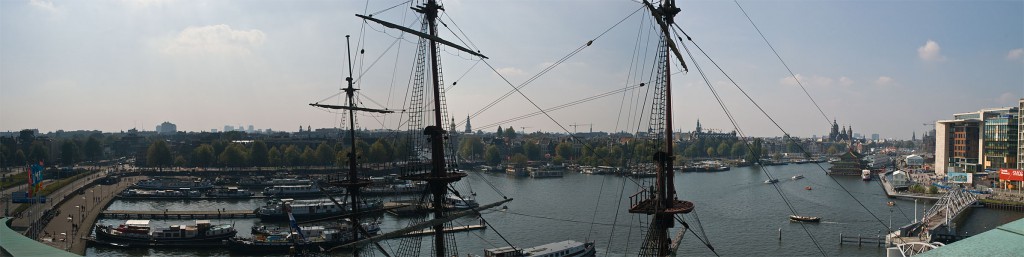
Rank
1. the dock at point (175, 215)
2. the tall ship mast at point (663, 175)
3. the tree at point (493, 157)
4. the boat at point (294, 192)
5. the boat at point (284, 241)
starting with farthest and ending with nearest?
the tree at point (493, 157), the boat at point (294, 192), the dock at point (175, 215), the boat at point (284, 241), the tall ship mast at point (663, 175)

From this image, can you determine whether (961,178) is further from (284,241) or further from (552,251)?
(284,241)

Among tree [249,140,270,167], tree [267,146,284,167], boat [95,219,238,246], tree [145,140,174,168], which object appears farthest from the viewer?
tree [249,140,270,167]

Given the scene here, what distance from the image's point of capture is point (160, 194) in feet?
125

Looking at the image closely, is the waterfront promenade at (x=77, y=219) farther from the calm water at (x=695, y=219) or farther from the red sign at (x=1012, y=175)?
the red sign at (x=1012, y=175)

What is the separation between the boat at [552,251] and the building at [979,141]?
3497 cm

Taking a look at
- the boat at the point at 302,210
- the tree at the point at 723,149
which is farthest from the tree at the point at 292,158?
the tree at the point at 723,149

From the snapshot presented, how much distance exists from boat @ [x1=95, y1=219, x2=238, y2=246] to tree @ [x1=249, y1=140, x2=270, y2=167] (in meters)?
31.6

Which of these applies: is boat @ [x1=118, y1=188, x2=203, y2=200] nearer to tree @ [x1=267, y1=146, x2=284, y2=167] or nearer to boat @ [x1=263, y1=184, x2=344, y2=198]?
boat @ [x1=263, y1=184, x2=344, y2=198]

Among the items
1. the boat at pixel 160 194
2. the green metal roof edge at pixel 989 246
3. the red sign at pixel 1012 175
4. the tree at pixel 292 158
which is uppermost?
the green metal roof edge at pixel 989 246

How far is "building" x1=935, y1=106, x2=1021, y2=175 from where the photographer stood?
1677 inches

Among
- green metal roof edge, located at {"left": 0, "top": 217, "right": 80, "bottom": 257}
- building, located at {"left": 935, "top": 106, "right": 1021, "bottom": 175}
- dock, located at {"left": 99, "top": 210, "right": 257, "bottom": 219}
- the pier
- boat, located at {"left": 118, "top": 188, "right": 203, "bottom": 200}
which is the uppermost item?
building, located at {"left": 935, "top": 106, "right": 1021, "bottom": 175}

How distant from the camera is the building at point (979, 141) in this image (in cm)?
4259

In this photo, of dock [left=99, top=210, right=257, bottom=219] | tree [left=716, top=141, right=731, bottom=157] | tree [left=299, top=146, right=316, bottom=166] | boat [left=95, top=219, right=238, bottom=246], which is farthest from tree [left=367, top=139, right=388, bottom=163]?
Result: tree [left=716, top=141, right=731, bottom=157]

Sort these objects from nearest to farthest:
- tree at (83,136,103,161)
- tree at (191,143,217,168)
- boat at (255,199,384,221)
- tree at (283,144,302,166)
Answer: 1. boat at (255,199,384,221)
2. tree at (191,143,217,168)
3. tree at (283,144,302,166)
4. tree at (83,136,103,161)
